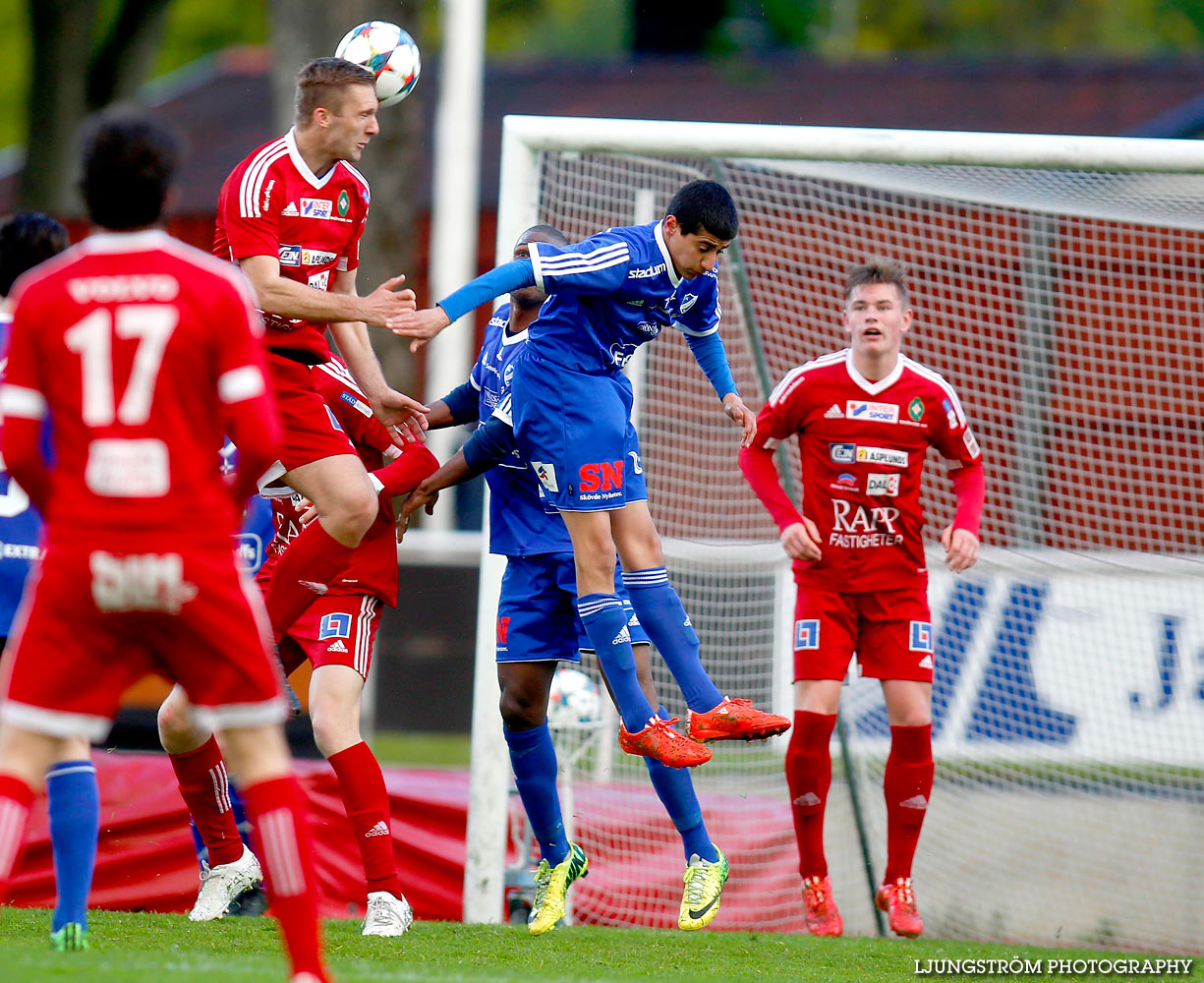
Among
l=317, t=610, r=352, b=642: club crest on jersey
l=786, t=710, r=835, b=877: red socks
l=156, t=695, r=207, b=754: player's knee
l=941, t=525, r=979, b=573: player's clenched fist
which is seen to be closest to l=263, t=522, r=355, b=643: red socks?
l=317, t=610, r=352, b=642: club crest on jersey

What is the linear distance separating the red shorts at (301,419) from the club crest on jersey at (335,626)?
0.57 meters

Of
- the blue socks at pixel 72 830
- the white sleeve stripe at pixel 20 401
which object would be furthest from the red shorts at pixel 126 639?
the blue socks at pixel 72 830

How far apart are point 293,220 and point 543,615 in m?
1.74

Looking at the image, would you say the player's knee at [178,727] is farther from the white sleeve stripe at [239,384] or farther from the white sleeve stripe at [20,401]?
the white sleeve stripe at [239,384]

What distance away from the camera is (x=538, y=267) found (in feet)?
17.3

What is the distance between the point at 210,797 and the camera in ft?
19.0

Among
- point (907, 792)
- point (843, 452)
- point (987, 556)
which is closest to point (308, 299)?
point (843, 452)

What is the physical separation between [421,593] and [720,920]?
4.26 meters

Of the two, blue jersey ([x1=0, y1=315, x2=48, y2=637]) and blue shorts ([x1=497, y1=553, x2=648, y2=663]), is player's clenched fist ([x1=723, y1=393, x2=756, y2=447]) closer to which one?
blue shorts ([x1=497, y1=553, x2=648, y2=663])

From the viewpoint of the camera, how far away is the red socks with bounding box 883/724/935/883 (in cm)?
613

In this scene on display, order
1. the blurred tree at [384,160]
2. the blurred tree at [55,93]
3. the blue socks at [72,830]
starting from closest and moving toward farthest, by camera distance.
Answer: the blue socks at [72,830]
the blurred tree at [384,160]
the blurred tree at [55,93]

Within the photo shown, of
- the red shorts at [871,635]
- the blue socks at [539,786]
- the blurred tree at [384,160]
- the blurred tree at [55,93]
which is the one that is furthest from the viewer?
the blurred tree at [55,93]

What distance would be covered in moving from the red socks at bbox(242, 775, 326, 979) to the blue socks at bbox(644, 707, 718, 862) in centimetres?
226

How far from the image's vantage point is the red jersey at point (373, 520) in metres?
5.78
